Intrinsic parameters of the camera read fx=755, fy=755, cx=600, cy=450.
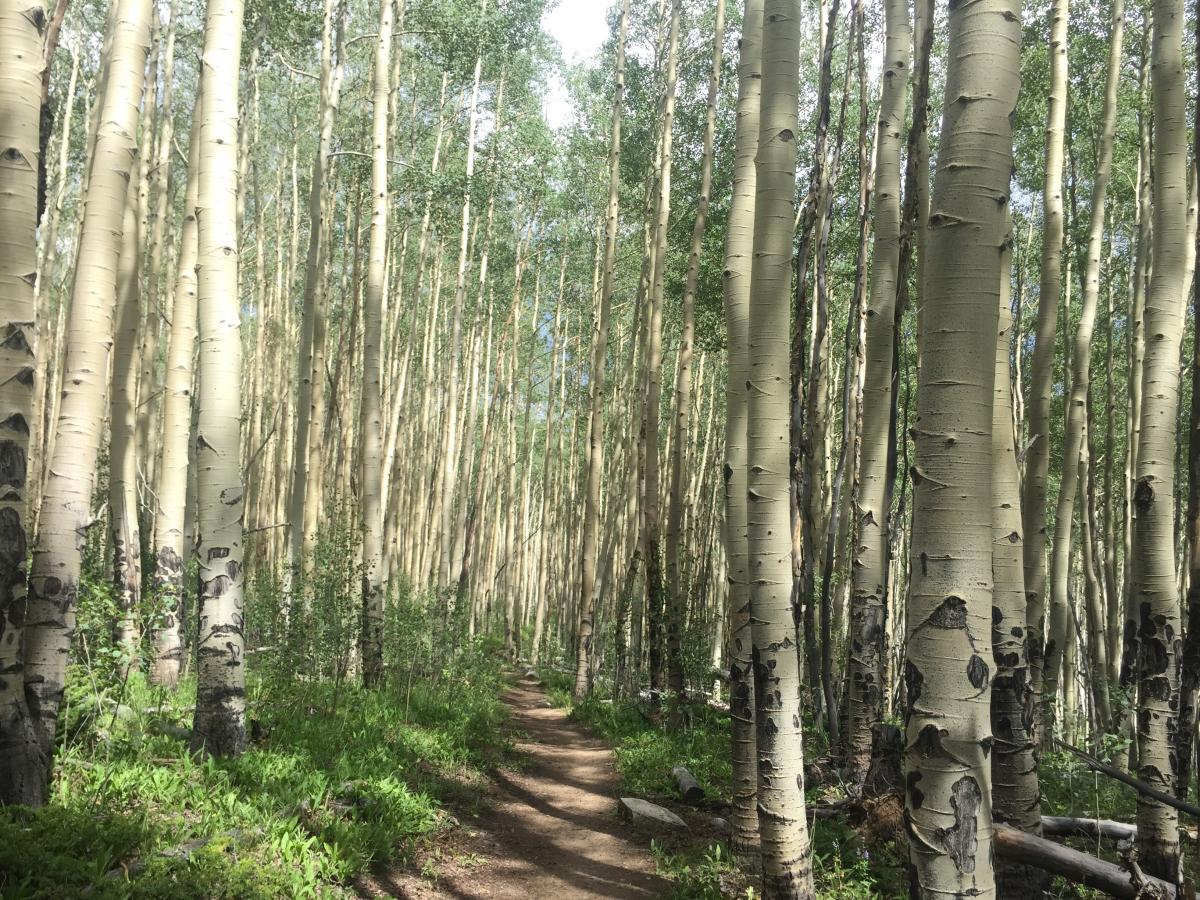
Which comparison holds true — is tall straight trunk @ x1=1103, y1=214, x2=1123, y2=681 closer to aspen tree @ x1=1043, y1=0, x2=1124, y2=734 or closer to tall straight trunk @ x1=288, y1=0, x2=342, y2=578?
aspen tree @ x1=1043, y1=0, x2=1124, y2=734

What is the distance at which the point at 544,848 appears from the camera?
5.64 metres

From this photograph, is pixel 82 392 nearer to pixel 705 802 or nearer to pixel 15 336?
pixel 15 336

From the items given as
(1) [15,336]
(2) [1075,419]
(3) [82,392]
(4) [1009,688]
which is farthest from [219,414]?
(2) [1075,419]

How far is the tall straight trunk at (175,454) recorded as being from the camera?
249 inches

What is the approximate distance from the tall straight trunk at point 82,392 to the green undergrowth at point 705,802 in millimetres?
3625

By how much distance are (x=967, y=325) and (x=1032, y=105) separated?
11805mm

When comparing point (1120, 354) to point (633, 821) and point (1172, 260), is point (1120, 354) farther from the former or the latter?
point (633, 821)

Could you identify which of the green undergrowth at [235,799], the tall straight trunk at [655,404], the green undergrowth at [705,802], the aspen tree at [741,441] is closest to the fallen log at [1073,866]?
the green undergrowth at [705,802]

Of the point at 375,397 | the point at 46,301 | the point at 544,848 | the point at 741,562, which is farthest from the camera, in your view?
the point at 46,301

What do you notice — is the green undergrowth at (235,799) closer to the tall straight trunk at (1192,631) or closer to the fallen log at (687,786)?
the fallen log at (687,786)

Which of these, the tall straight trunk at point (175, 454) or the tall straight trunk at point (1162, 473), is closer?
the tall straight trunk at point (1162, 473)

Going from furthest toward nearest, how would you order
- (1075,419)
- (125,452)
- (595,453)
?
(595,453)
(125,452)
(1075,419)

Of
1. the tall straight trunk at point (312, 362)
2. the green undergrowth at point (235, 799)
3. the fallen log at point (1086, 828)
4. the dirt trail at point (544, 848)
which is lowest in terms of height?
the dirt trail at point (544, 848)

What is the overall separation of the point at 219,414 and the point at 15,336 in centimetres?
190
